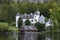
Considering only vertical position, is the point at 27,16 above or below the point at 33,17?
above

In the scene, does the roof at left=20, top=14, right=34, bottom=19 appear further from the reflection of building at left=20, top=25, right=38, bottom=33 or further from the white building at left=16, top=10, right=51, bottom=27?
the reflection of building at left=20, top=25, right=38, bottom=33

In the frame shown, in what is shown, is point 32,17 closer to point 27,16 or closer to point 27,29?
point 27,16

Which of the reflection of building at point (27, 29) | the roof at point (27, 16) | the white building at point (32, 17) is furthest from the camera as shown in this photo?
the roof at point (27, 16)

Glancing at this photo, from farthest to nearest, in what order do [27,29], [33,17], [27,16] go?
1. [27,16]
2. [33,17]
3. [27,29]

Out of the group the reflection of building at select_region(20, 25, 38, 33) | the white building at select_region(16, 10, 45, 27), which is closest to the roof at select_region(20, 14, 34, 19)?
the white building at select_region(16, 10, 45, 27)

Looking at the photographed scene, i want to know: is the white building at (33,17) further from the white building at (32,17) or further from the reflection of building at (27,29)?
the reflection of building at (27,29)

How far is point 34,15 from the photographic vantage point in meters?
77.8

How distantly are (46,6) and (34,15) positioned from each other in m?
11.5

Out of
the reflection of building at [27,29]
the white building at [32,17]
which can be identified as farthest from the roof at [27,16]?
the reflection of building at [27,29]

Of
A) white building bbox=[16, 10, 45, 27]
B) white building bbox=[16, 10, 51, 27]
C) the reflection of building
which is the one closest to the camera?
the reflection of building

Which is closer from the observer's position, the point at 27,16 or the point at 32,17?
the point at 32,17

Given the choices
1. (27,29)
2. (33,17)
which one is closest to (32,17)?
(33,17)

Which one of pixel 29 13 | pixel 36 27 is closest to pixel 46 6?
pixel 29 13

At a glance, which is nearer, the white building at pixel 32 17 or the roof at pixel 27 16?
the white building at pixel 32 17
